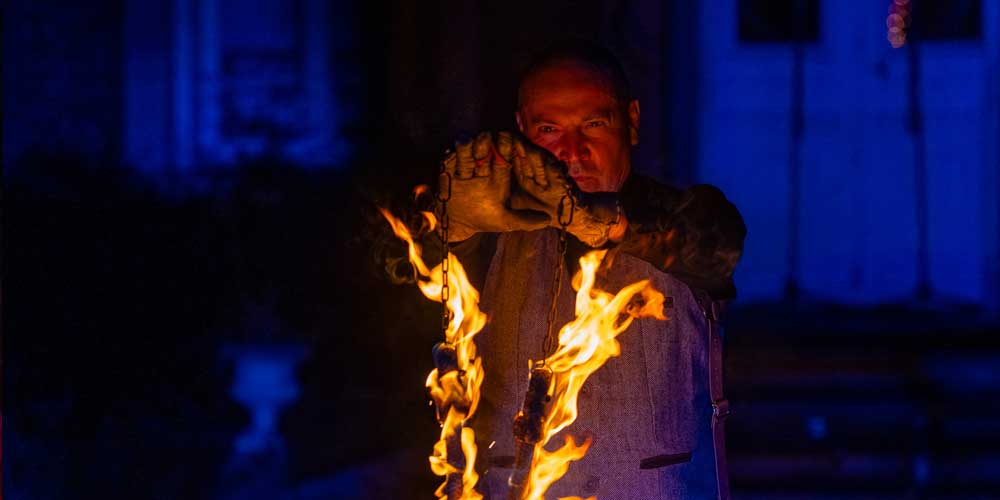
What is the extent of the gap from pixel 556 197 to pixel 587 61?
72 centimetres

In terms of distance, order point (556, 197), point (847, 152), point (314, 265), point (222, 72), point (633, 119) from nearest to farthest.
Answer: point (556, 197) < point (633, 119) < point (314, 265) < point (847, 152) < point (222, 72)

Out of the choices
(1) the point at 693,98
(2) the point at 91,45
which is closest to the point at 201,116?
(2) the point at 91,45

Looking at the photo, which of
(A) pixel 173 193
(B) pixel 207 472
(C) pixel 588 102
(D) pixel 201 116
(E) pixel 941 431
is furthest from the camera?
(D) pixel 201 116

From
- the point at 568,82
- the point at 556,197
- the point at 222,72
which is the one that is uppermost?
the point at 222,72

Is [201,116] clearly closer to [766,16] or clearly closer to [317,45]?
[317,45]

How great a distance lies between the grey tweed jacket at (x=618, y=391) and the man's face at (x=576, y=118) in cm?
24

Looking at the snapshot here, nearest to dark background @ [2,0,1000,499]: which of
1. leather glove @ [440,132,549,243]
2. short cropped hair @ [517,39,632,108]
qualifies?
short cropped hair @ [517,39,632,108]

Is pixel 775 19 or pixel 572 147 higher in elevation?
pixel 775 19

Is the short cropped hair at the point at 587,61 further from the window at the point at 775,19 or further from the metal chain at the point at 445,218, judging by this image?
the window at the point at 775,19

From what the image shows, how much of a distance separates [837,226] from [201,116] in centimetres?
466

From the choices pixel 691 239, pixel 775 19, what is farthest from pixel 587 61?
pixel 775 19

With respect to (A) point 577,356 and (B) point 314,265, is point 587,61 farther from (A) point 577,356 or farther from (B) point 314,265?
(B) point 314,265

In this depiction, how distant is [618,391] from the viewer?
2803 millimetres

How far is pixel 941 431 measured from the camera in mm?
5621
